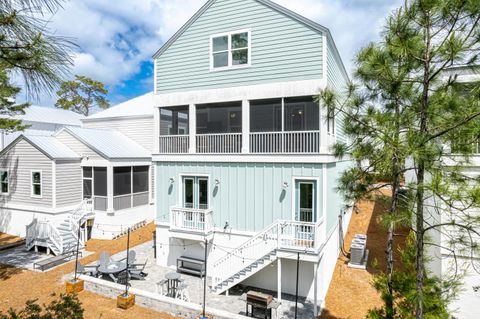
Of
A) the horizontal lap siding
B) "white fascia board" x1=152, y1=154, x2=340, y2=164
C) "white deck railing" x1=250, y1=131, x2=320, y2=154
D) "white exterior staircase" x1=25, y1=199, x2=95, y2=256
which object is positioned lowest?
"white exterior staircase" x1=25, y1=199, x2=95, y2=256

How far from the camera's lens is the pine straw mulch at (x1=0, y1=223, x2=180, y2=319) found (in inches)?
375

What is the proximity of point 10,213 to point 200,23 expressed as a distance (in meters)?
17.3

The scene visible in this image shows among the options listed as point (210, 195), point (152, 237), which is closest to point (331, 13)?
point (210, 195)

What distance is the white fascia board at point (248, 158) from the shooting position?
10312 mm

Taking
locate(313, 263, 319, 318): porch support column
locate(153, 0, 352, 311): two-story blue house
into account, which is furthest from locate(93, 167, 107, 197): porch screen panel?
locate(313, 263, 319, 318): porch support column

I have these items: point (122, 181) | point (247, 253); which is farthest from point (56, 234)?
point (247, 253)

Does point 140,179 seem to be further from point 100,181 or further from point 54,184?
point 54,184

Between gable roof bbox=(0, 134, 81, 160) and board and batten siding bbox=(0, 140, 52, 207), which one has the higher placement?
gable roof bbox=(0, 134, 81, 160)

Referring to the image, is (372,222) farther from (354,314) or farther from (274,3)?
(274,3)

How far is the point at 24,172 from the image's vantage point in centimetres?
1728

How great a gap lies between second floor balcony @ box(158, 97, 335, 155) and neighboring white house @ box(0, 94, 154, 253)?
5949 millimetres

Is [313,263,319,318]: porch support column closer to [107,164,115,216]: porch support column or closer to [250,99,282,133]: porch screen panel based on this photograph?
[250,99,282,133]: porch screen panel

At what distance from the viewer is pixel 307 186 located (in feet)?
35.1

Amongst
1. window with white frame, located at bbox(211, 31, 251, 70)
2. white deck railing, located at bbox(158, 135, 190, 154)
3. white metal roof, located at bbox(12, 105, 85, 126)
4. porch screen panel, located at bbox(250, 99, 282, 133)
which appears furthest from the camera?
white metal roof, located at bbox(12, 105, 85, 126)
